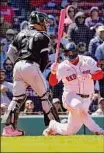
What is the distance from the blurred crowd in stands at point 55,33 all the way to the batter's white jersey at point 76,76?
7.70 ft

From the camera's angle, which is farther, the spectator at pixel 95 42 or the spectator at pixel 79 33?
the spectator at pixel 79 33

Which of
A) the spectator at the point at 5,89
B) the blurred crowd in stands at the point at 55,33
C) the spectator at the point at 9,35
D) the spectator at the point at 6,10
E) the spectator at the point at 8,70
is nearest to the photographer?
the spectator at the point at 5,89

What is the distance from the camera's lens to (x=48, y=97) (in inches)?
352

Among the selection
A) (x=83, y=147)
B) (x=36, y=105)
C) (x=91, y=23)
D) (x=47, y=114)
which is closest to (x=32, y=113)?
(x=36, y=105)

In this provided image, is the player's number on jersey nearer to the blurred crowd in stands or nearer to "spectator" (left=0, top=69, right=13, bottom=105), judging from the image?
the blurred crowd in stands

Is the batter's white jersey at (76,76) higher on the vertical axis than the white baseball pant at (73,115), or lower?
higher

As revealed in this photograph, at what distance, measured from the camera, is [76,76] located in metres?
8.62

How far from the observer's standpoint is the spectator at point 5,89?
39.0ft

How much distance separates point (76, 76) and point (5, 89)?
3.54 meters

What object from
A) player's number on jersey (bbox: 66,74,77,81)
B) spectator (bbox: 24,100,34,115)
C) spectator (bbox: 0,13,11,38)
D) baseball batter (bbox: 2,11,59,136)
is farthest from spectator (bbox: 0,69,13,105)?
player's number on jersey (bbox: 66,74,77,81)

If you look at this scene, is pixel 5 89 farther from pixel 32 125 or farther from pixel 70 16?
pixel 70 16

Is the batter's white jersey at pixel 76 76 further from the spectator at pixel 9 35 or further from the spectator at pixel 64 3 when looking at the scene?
the spectator at pixel 64 3

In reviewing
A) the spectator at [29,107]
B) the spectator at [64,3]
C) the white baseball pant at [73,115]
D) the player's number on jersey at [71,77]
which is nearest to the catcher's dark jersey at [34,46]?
the player's number on jersey at [71,77]

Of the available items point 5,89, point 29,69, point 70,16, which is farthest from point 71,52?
point 70,16
